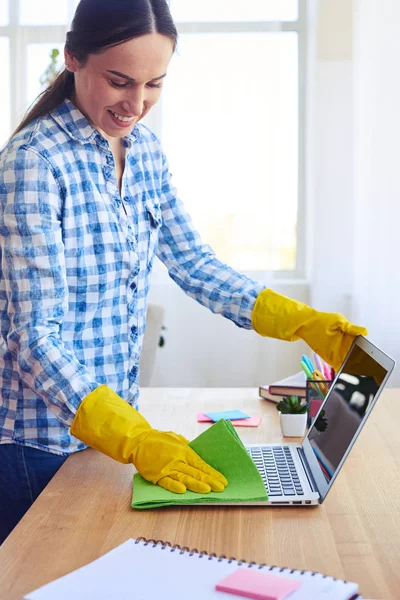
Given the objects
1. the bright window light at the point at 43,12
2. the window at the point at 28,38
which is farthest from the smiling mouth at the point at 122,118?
the bright window light at the point at 43,12

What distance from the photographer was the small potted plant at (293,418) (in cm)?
149

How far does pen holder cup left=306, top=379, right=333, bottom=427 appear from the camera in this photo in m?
1.50

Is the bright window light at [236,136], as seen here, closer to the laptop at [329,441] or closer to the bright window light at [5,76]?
the bright window light at [5,76]

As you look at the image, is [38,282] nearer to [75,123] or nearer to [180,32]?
[75,123]

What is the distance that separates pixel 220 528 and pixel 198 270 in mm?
694

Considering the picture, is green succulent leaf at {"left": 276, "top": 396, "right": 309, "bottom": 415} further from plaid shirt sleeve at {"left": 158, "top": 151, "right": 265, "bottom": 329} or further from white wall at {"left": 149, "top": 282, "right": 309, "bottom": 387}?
white wall at {"left": 149, "top": 282, "right": 309, "bottom": 387}

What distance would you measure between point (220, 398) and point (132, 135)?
2.32 ft

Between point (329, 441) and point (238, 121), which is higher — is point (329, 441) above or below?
below

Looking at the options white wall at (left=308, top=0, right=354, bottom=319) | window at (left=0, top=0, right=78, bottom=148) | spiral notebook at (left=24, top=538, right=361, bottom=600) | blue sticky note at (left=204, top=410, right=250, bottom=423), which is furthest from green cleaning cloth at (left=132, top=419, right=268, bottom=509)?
window at (left=0, top=0, right=78, bottom=148)

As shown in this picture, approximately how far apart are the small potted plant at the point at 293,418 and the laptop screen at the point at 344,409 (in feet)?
0.34

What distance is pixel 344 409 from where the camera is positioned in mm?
1248

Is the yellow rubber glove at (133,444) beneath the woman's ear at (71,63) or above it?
beneath

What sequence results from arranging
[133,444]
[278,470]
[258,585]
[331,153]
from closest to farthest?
[258,585], [133,444], [278,470], [331,153]

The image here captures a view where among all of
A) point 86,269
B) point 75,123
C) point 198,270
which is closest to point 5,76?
point 198,270
